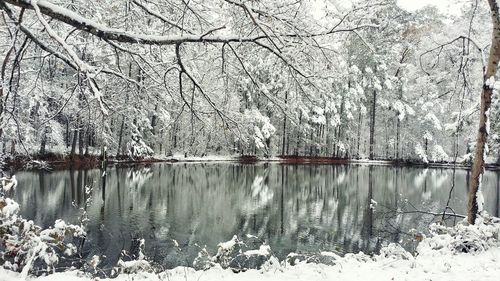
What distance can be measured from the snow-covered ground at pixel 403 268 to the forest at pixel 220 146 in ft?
0.13

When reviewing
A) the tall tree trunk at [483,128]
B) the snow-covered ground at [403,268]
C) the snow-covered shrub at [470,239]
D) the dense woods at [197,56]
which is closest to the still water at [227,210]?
the snow-covered shrub at [470,239]

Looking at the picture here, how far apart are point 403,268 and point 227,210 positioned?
8737mm

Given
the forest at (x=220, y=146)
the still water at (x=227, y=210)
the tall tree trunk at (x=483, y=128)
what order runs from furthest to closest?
the still water at (x=227, y=210), the tall tree trunk at (x=483, y=128), the forest at (x=220, y=146)

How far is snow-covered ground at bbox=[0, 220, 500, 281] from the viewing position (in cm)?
537

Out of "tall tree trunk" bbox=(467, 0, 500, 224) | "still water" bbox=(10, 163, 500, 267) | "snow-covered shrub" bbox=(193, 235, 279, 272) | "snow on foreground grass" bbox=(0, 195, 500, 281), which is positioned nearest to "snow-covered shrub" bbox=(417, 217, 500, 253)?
"snow on foreground grass" bbox=(0, 195, 500, 281)

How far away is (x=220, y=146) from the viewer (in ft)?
19.1

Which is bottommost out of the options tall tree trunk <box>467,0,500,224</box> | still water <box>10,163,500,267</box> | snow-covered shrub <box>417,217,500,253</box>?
still water <box>10,163,500,267</box>

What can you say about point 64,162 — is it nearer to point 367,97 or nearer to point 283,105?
point 283,105

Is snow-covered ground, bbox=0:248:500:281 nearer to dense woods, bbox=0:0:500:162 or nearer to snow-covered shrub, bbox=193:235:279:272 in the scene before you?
snow-covered shrub, bbox=193:235:279:272

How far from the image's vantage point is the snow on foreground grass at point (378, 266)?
17.1ft

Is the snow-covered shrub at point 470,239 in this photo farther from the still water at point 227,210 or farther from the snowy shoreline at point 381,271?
the still water at point 227,210

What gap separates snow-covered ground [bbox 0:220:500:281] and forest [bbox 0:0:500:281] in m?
0.04

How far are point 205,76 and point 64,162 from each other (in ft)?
78.3

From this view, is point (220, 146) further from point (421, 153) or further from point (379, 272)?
point (421, 153)
